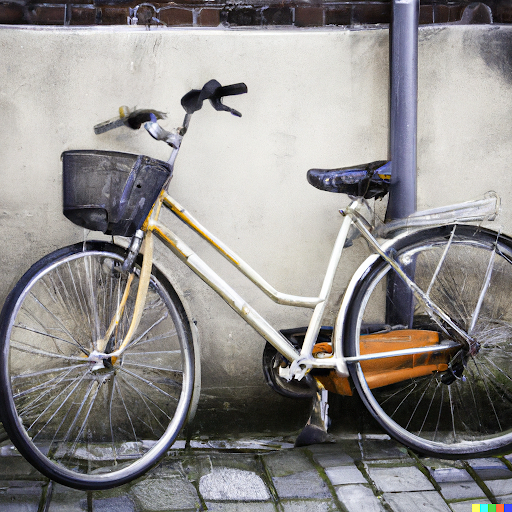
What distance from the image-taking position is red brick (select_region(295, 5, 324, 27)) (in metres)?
2.59

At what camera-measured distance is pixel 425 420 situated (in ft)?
9.27

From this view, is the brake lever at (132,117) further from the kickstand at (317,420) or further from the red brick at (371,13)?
the kickstand at (317,420)

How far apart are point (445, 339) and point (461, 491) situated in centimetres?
68

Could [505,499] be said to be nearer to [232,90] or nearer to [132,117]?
[232,90]

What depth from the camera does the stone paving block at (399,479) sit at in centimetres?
227

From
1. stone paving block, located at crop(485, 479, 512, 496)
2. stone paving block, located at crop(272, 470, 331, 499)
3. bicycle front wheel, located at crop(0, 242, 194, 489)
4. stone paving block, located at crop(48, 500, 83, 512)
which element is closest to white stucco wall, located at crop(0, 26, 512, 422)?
bicycle front wheel, located at crop(0, 242, 194, 489)

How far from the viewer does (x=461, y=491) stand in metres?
2.24

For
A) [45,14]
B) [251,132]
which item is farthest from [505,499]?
[45,14]

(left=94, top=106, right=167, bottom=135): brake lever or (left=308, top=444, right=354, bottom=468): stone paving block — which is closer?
(left=94, top=106, right=167, bottom=135): brake lever

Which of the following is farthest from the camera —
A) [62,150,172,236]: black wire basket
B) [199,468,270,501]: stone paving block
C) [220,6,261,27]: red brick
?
[220,6,261,27]: red brick

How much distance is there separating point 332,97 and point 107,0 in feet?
4.09

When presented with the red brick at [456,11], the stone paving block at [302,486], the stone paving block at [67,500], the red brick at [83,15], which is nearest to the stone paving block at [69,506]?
the stone paving block at [67,500]

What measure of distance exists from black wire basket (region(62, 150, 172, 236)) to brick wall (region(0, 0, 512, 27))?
3.14 ft

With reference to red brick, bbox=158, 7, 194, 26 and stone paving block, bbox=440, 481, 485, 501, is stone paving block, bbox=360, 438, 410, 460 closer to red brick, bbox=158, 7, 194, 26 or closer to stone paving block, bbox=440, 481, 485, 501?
stone paving block, bbox=440, 481, 485, 501
